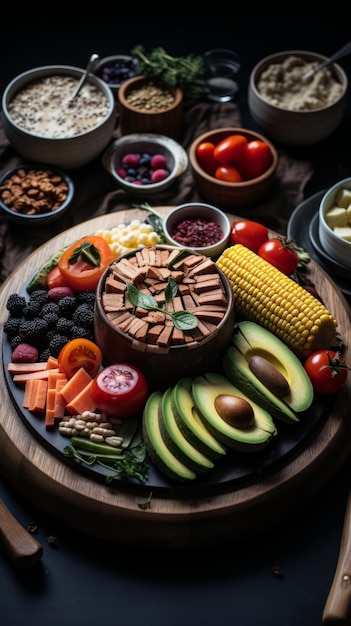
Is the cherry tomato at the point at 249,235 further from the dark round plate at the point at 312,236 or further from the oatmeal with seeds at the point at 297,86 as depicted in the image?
the oatmeal with seeds at the point at 297,86

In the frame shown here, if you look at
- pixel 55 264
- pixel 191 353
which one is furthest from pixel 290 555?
pixel 55 264

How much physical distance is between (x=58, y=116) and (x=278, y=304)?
245cm

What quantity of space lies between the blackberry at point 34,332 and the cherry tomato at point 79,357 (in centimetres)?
17

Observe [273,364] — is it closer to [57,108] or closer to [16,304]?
[16,304]

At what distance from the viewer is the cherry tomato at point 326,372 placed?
4055mm

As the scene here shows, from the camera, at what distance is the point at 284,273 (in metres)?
4.66

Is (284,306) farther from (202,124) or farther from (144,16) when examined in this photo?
(144,16)

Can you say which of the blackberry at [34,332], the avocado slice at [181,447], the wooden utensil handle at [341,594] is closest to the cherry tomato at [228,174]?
the blackberry at [34,332]

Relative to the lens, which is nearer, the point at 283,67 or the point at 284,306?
the point at 284,306

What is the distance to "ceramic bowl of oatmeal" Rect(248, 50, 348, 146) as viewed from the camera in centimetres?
573

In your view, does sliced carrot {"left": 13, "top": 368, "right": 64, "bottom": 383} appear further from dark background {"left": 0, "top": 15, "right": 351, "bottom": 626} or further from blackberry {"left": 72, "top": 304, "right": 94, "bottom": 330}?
dark background {"left": 0, "top": 15, "right": 351, "bottom": 626}

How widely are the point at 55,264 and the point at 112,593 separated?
200 cm

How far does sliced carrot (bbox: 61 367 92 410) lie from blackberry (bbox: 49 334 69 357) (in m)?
0.20

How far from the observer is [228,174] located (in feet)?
17.7
